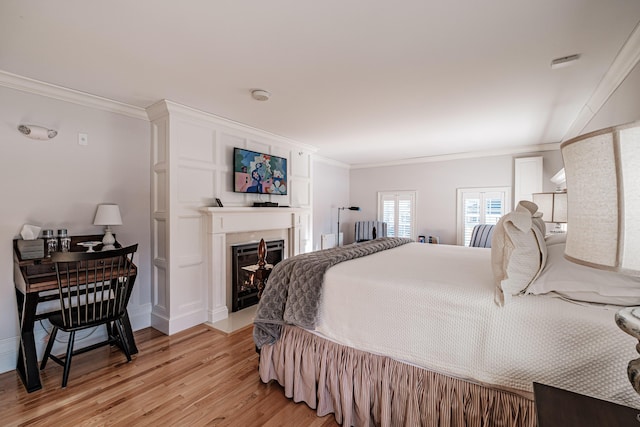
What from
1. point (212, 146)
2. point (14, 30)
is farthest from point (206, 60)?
point (212, 146)

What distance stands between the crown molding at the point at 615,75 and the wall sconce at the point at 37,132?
4.45m

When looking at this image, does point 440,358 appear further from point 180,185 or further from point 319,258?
point 180,185

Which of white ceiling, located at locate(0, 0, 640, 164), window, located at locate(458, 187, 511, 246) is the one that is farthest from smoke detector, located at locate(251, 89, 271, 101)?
window, located at locate(458, 187, 511, 246)

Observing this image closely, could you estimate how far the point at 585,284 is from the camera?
125 cm

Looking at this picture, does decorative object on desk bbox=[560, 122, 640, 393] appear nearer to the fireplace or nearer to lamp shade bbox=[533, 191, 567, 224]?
lamp shade bbox=[533, 191, 567, 224]

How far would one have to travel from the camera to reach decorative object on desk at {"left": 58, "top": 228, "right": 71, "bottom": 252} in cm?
251

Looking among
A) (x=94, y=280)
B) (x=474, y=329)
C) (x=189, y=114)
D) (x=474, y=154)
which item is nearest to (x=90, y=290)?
(x=94, y=280)

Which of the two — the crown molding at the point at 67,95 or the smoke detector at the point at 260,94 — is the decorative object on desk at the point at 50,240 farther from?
the smoke detector at the point at 260,94

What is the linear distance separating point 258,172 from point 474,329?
3.24m

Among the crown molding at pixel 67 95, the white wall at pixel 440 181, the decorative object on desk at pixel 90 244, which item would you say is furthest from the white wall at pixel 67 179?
the white wall at pixel 440 181

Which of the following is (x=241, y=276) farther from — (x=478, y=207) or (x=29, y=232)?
(x=478, y=207)

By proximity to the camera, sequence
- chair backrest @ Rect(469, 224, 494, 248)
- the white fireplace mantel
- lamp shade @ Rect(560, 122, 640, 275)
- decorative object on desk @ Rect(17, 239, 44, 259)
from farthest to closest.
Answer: chair backrest @ Rect(469, 224, 494, 248)
the white fireplace mantel
decorative object on desk @ Rect(17, 239, 44, 259)
lamp shade @ Rect(560, 122, 640, 275)

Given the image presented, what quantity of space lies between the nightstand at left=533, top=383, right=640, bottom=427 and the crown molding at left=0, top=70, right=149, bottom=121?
391 cm

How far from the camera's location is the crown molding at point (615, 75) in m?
1.83
